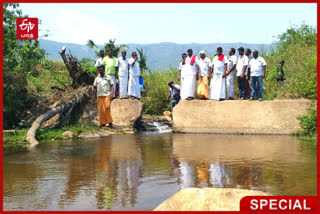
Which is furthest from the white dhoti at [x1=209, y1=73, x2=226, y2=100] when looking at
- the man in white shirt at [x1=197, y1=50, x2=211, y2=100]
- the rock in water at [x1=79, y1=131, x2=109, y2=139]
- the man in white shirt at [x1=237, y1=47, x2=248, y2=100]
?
the rock in water at [x1=79, y1=131, x2=109, y2=139]

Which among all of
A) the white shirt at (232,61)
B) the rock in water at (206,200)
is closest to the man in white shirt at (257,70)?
the white shirt at (232,61)

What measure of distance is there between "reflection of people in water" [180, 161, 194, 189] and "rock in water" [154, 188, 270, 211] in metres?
1.75

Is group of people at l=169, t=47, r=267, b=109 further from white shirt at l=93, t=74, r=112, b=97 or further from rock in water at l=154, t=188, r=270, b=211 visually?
rock in water at l=154, t=188, r=270, b=211

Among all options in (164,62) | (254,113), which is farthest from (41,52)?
(164,62)

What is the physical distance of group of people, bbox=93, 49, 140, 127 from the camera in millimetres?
14250

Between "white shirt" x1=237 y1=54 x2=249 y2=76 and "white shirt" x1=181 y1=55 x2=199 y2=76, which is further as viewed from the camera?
"white shirt" x1=181 y1=55 x2=199 y2=76

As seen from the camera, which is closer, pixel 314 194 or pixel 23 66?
pixel 314 194

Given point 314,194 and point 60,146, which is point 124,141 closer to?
point 60,146

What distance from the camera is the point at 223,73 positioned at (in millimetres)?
15117

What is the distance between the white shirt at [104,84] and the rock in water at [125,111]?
1.46 m

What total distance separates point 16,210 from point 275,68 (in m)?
13.0

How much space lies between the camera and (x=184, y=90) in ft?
51.0

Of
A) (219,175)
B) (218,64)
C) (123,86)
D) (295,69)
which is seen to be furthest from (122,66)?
(219,175)

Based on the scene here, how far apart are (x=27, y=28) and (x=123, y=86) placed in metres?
3.95
